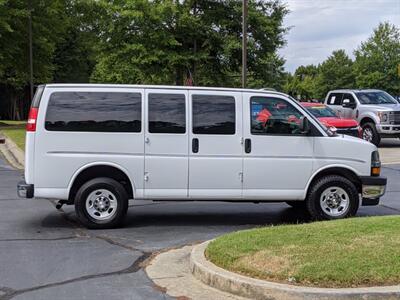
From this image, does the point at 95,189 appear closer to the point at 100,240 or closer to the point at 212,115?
the point at 100,240

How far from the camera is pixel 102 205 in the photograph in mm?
8695

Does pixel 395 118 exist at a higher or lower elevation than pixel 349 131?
higher

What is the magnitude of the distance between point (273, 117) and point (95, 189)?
2802mm

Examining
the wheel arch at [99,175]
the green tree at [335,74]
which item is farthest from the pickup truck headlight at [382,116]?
the green tree at [335,74]

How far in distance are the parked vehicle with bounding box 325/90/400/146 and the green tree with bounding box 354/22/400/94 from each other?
36930 millimetres

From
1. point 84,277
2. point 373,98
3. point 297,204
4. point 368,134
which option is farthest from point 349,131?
point 84,277

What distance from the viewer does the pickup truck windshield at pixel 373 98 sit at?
23.0m

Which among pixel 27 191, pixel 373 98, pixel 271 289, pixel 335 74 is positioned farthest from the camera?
pixel 335 74

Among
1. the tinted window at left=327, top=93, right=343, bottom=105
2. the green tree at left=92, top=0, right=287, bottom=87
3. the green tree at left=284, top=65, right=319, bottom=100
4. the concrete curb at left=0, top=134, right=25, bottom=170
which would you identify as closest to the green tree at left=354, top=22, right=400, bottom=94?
the green tree at left=284, top=65, right=319, bottom=100

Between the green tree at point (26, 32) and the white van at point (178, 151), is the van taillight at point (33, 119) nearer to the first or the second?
the white van at point (178, 151)

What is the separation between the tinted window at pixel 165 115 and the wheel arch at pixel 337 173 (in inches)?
81.6

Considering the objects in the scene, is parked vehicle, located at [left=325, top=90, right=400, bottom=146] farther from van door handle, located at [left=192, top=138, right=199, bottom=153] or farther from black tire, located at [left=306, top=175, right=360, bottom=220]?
van door handle, located at [left=192, top=138, right=199, bottom=153]

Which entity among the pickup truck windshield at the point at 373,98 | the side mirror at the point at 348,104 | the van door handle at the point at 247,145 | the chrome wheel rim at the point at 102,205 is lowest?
the chrome wheel rim at the point at 102,205

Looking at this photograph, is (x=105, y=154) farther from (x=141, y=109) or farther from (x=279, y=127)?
(x=279, y=127)
